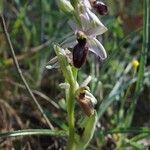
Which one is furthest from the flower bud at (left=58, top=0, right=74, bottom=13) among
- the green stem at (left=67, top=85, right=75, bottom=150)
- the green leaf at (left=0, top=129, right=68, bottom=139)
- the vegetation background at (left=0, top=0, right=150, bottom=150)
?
the vegetation background at (left=0, top=0, right=150, bottom=150)

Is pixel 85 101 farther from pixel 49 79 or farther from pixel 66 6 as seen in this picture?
pixel 49 79

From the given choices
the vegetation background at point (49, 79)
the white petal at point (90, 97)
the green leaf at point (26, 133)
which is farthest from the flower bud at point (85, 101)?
the vegetation background at point (49, 79)

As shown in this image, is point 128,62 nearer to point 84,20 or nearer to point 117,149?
point 117,149

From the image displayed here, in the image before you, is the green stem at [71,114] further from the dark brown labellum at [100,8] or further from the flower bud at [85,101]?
the dark brown labellum at [100,8]

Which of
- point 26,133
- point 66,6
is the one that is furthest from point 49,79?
point 66,6

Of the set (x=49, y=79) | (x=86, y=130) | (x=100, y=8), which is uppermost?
(x=100, y=8)
